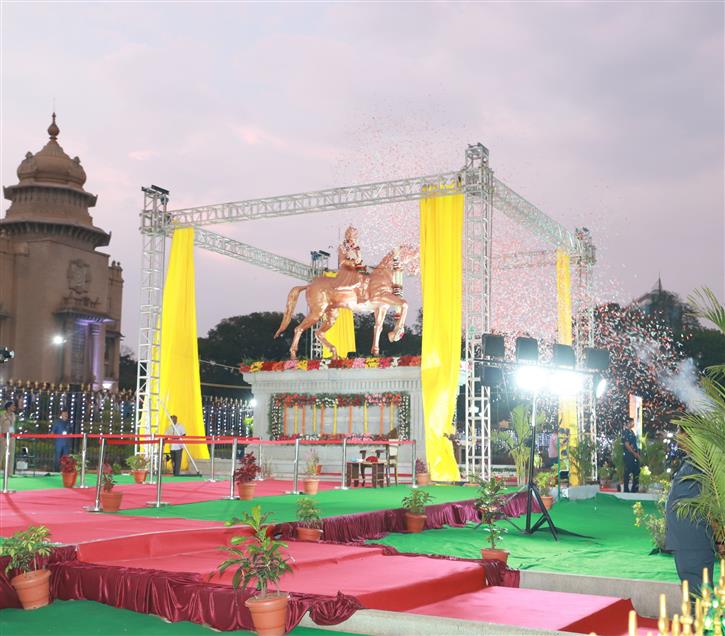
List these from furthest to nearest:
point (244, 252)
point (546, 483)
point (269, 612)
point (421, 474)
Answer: point (244, 252), point (421, 474), point (546, 483), point (269, 612)

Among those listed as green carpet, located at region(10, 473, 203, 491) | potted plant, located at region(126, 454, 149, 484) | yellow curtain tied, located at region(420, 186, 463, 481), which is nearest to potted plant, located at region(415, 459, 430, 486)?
yellow curtain tied, located at region(420, 186, 463, 481)

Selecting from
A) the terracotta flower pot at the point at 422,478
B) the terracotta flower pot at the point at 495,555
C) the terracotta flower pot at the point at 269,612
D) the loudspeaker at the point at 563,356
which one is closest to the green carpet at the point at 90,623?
the terracotta flower pot at the point at 269,612

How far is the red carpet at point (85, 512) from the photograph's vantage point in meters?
7.53

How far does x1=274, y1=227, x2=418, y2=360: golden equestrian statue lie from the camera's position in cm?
1838

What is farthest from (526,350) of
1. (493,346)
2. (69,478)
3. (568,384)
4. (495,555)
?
(69,478)

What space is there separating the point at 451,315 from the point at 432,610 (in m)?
10.4

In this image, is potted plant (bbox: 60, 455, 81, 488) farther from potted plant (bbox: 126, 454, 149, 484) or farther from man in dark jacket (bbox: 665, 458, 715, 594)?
man in dark jacket (bbox: 665, 458, 715, 594)

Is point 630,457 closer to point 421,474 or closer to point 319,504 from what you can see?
point 421,474

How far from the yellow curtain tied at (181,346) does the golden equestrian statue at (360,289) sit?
236cm

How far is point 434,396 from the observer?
53.1ft

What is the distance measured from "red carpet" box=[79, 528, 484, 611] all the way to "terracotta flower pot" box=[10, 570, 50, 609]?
1.92 ft

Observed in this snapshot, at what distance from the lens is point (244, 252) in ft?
70.5

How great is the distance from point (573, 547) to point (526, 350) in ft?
13.0

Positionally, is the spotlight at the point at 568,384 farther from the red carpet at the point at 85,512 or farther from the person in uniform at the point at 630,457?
the red carpet at the point at 85,512
